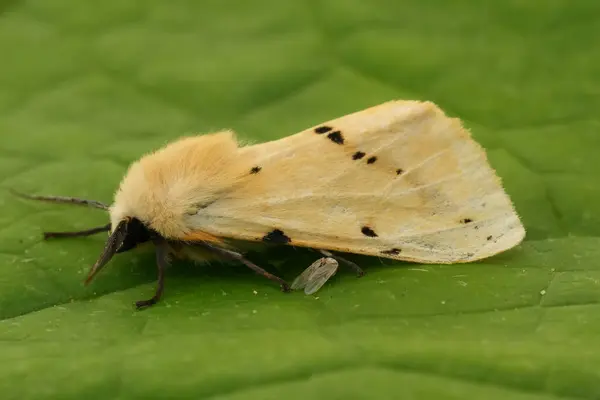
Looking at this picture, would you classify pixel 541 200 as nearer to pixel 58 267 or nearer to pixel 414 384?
pixel 414 384

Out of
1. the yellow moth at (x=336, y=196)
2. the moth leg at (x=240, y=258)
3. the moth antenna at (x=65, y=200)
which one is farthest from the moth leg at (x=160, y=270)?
the moth antenna at (x=65, y=200)

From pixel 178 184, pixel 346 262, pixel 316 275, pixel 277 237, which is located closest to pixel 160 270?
pixel 178 184

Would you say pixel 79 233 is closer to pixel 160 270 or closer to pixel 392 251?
pixel 160 270

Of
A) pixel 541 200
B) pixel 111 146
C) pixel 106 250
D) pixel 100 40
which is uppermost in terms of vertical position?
pixel 100 40

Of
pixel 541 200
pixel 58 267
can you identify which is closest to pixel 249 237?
pixel 58 267

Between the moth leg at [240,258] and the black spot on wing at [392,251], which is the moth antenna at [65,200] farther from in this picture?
the black spot on wing at [392,251]
